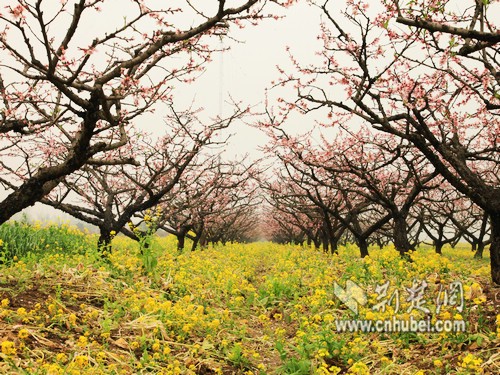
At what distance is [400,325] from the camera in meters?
5.71

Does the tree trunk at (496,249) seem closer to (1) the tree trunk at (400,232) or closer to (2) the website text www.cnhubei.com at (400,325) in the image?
(2) the website text www.cnhubei.com at (400,325)

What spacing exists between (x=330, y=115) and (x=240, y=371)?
5368mm

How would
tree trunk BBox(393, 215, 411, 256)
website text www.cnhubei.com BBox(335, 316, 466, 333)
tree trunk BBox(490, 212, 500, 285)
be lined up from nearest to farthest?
website text www.cnhubei.com BBox(335, 316, 466, 333) → tree trunk BBox(490, 212, 500, 285) → tree trunk BBox(393, 215, 411, 256)

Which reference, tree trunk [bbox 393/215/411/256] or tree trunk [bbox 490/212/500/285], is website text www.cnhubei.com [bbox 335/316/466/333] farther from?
tree trunk [bbox 393/215/411/256]

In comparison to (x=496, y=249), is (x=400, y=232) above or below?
above

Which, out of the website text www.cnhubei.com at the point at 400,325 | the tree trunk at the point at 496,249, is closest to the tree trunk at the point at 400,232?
the tree trunk at the point at 496,249

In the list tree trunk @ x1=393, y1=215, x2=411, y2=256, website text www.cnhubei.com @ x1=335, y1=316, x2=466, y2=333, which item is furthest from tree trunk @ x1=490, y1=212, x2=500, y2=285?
tree trunk @ x1=393, y1=215, x2=411, y2=256

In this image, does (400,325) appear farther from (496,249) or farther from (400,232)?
(400,232)

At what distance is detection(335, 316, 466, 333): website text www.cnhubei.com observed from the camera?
530 cm

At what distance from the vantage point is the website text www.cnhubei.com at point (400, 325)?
530cm

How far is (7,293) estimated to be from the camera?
5770 millimetres

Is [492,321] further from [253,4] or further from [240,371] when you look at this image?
[253,4]

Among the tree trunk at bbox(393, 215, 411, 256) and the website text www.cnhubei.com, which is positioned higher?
the tree trunk at bbox(393, 215, 411, 256)

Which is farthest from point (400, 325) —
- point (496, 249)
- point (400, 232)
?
point (400, 232)
